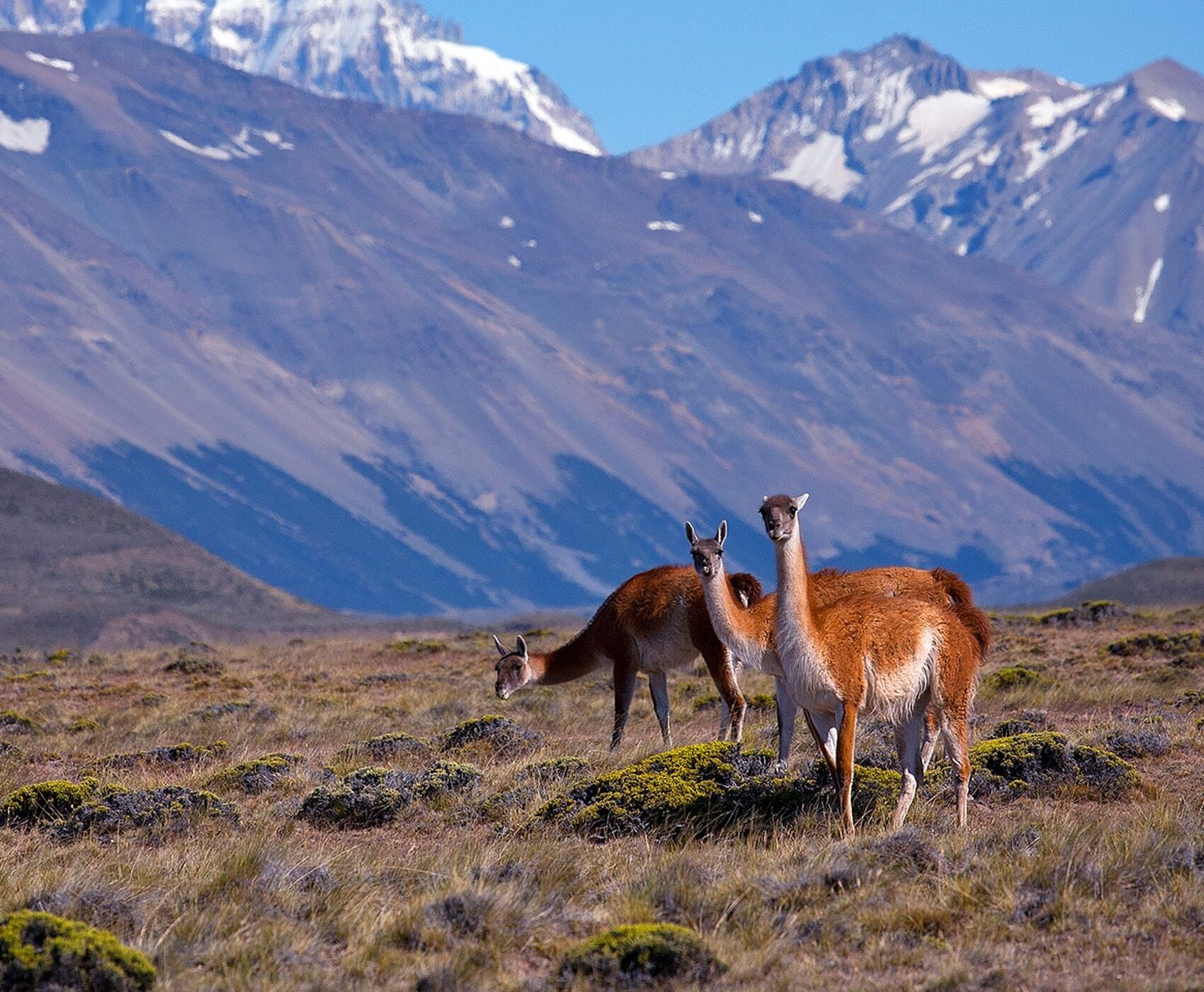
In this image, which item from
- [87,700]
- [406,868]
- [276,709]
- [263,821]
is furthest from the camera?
[87,700]

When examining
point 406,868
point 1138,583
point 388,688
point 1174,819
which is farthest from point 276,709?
point 1138,583

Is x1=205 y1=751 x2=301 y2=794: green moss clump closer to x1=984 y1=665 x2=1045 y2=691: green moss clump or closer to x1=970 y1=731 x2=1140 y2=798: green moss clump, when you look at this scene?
x1=970 y1=731 x2=1140 y2=798: green moss clump

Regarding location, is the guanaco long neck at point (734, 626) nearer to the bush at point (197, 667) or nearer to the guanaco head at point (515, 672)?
the guanaco head at point (515, 672)

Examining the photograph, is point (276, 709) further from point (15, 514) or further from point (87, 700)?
point (15, 514)

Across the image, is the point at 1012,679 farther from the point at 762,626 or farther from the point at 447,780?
the point at 447,780

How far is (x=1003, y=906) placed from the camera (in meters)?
8.83

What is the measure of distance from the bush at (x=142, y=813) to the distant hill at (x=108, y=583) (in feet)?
234

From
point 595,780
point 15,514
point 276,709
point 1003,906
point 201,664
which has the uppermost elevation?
point 1003,906

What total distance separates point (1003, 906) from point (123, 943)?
16.2 feet

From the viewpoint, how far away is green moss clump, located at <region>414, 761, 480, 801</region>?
13.1 metres

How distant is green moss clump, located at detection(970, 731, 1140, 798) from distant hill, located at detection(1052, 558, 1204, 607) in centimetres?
8623

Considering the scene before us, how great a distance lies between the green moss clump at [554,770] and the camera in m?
13.8

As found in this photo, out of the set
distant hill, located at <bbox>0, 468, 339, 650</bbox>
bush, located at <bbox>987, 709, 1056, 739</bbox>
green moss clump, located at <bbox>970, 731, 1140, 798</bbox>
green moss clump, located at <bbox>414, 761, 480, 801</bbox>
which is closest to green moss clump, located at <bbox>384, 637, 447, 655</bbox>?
bush, located at <bbox>987, 709, 1056, 739</bbox>

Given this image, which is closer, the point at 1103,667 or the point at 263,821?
the point at 263,821
